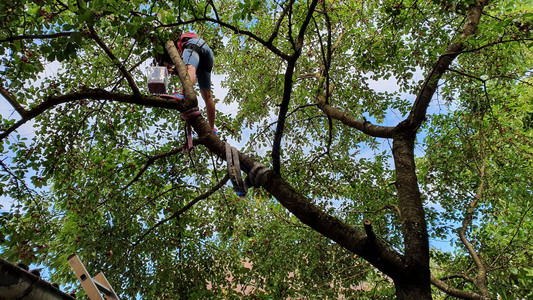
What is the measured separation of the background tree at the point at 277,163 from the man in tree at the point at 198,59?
225 mm

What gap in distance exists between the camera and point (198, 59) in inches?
167

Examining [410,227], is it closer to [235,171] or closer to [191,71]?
[235,171]

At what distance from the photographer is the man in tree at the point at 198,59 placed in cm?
407

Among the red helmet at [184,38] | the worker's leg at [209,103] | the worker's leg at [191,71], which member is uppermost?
the red helmet at [184,38]

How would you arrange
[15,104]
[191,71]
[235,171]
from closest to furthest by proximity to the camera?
[15,104], [235,171], [191,71]

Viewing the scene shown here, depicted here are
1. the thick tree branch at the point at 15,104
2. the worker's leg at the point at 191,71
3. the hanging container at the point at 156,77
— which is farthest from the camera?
the worker's leg at the point at 191,71

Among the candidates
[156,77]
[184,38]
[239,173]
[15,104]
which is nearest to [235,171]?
[239,173]

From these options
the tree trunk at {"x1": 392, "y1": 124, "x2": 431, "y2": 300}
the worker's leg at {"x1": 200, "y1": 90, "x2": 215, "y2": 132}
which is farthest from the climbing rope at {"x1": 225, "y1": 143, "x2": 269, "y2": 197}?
the worker's leg at {"x1": 200, "y1": 90, "x2": 215, "y2": 132}

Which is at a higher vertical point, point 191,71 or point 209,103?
point 209,103

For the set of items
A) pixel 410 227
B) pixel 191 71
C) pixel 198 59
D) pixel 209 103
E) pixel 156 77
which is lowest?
pixel 410 227

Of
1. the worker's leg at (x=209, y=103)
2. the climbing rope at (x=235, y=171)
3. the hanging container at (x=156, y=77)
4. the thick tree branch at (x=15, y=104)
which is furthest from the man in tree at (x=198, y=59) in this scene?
the thick tree branch at (x=15, y=104)

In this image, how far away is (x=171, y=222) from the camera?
539cm

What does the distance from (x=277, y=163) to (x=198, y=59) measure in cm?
207

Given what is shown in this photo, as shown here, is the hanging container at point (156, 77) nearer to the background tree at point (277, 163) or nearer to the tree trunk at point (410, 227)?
the background tree at point (277, 163)
